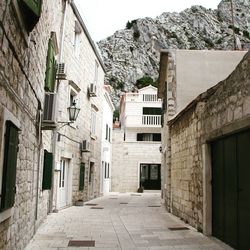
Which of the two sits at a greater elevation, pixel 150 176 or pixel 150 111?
pixel 150 111

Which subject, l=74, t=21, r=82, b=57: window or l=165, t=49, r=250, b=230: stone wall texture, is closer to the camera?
l=165, t=49, r=250, b=230: stone wall texture

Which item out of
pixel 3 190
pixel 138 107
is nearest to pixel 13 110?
pixel 3 190

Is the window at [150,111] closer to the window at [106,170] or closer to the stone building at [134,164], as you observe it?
the stone building at [134,164]

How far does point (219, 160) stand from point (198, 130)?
1.55 metres

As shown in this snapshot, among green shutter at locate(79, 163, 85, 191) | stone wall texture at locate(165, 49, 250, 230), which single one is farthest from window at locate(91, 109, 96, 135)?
stone wall texture at locate(165, 49, 250, 230)

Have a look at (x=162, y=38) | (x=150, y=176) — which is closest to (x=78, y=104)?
(x=150, y=176)

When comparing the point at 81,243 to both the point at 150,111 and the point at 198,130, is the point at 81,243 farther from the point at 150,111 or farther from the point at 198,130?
the point at 150,111

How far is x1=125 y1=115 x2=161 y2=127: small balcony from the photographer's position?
3206 centimetres

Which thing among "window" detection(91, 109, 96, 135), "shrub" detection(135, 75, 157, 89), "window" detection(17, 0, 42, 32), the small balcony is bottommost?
"window" detection(17, 0, 42, 32)

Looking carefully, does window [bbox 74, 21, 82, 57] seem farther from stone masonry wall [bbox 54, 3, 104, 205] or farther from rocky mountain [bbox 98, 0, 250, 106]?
rocky mountain [bbox 98, 0, 250, 106]

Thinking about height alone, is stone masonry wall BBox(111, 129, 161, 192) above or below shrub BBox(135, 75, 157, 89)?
below

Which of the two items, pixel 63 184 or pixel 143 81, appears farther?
pixel 143 81

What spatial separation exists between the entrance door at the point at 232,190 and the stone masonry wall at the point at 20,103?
142 inches

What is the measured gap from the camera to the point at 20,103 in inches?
192
